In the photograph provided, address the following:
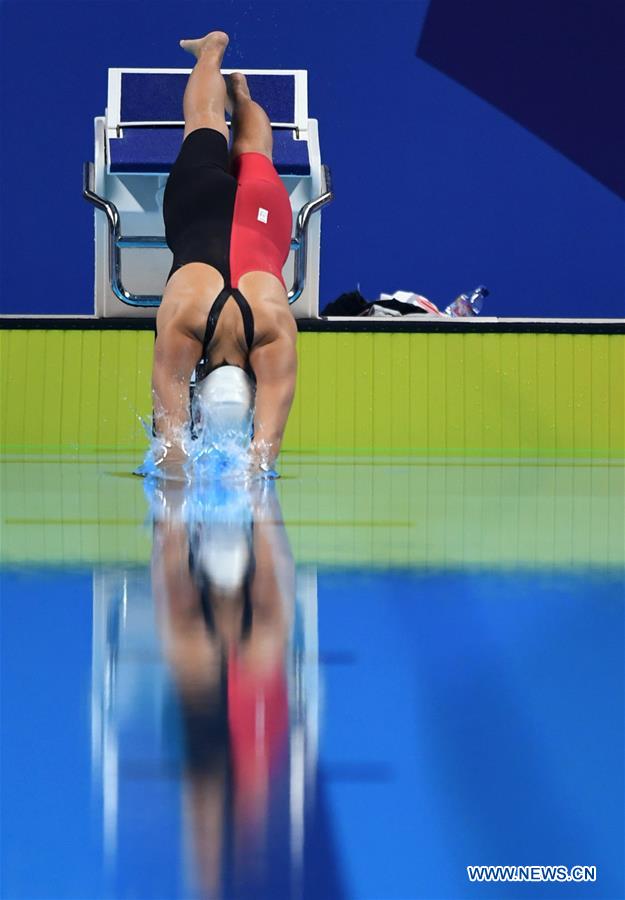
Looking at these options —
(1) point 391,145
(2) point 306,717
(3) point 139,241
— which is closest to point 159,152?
(3) point 139,241

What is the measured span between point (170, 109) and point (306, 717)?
3.79m

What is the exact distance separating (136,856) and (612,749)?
0.31 meters

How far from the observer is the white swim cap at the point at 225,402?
9.07ft

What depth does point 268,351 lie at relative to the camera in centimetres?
294

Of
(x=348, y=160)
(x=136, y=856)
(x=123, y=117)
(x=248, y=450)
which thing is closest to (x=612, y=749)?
(x=136, y=856)

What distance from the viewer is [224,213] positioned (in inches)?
128

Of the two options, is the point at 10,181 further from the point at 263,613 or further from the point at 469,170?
the point at 263,613

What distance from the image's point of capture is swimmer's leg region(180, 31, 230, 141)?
3.58m

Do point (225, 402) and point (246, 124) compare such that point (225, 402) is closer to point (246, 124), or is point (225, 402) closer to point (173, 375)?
point (173, 375)

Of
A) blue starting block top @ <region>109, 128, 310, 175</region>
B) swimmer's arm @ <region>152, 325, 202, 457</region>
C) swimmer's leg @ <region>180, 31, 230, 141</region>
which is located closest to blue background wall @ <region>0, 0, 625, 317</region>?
blue starting block top @ <region>109, 128, 310, 175</region>

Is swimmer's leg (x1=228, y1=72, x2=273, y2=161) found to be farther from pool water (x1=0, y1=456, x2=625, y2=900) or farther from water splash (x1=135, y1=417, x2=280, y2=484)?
pool water (x1=0, y1=456, x2=625, y2=900)

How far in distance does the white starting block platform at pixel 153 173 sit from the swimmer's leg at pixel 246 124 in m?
0.18

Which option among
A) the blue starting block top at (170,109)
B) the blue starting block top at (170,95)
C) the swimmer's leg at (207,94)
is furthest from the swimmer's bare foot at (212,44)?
the blue starting block top at (170,95)

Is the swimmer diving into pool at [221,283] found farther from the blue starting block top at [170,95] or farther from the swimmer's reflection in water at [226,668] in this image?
the swimmer's reflection in water at [226,668]
